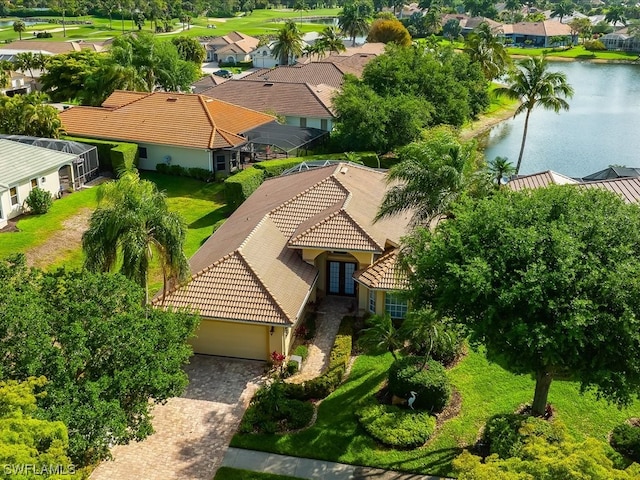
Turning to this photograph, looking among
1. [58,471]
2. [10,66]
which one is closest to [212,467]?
[58,471]

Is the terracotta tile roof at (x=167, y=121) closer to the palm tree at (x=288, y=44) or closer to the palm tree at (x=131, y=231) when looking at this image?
the palm tree at (x=131, y=231)

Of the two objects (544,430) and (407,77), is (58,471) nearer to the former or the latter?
(544,430)

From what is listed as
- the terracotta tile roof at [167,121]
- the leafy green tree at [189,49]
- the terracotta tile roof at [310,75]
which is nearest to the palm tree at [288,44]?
the leafy green tree at [189,49]

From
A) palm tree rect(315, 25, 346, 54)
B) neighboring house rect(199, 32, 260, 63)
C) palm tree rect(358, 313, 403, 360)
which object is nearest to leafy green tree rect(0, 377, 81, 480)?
palm tree rect(358, 313, 403, 360)

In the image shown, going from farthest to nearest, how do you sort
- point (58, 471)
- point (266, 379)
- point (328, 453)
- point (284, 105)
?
point (284, 105) < point (266, 379) < point (328, 453) < point (58, 471)

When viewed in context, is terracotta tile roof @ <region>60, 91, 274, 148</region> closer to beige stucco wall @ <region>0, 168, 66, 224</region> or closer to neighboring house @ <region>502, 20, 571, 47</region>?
beige stucco wall @ <region>0, 168, 66, 224</region>

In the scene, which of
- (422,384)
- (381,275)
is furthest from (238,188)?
(422,384)
